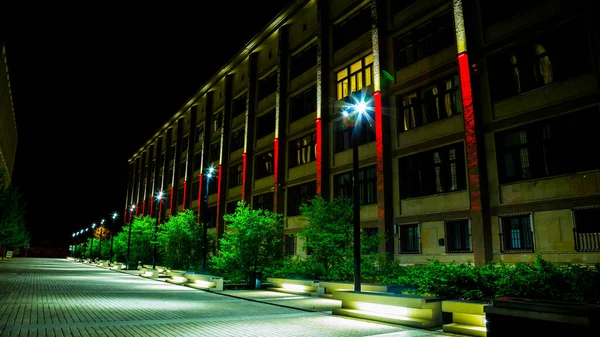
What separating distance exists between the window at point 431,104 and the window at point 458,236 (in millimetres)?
6091

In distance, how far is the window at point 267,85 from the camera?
133ft

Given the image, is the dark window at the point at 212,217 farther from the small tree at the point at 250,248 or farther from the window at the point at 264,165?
the small tree at the point at 250,248

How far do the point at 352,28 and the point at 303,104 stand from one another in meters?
7.98

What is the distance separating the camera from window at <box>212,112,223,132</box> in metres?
50.0

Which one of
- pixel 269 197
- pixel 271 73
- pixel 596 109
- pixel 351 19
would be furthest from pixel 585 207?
pixel 271 73

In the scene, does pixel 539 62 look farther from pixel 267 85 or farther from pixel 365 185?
pixel 267 85

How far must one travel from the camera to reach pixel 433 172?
78.3 ft

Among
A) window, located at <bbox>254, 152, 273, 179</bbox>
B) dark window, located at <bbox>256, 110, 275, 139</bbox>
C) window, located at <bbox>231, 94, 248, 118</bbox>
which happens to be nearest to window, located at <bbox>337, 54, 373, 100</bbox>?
dark window, located at <bbox>256, 110, 275, 139</bbox>

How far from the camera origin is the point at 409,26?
26.2 meters

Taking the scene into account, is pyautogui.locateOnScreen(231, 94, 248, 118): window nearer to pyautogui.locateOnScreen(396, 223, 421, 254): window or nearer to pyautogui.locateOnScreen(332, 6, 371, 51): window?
pyautogui.locateOnScreen(332, 6, 371, 51): window

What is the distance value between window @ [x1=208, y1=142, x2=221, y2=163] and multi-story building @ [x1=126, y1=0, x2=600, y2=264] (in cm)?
961

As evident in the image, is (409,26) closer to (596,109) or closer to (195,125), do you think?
(596,109)

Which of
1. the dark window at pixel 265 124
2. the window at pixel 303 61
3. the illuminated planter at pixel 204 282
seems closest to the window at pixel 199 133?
the dark window at pixel 265 124

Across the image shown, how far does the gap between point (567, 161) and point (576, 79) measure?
11.9ft
